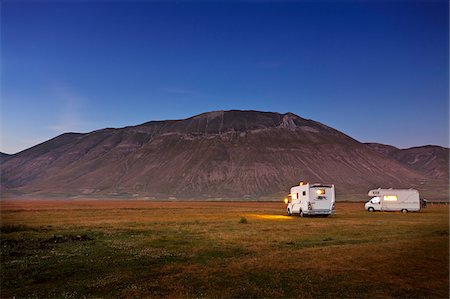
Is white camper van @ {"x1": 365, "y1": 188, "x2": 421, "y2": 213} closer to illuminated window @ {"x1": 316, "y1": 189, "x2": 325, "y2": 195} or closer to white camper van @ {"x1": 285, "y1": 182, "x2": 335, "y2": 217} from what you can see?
white camper van @ {"x1": 285, "y1": 182, "x2": 335, "y2": 217}

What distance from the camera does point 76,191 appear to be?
18612cm

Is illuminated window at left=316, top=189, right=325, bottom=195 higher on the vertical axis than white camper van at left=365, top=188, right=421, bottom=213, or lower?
higher

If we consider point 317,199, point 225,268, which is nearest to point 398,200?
point 317,199

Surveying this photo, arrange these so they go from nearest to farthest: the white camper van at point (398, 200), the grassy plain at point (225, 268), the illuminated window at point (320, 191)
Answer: the grassy plain at point (225, 268), the illuminated window at point (320, 191), the white camper van at point (398, 200)

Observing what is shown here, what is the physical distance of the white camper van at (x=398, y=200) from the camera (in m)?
58.1

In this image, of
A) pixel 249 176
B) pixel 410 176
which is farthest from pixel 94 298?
pixel 410 176

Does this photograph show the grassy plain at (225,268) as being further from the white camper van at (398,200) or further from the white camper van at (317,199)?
the white camper van at (398,200)

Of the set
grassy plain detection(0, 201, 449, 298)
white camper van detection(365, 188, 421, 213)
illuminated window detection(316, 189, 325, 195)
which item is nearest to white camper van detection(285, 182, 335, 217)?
illuminated window detection(316, 189, 325, 195)

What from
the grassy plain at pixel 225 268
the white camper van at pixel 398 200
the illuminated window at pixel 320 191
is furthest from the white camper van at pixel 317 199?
the grassy plain at pixel 225 268

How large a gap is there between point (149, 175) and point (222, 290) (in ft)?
604

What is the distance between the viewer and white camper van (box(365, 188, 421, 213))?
5812cm

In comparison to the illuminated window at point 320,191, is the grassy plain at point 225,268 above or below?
below

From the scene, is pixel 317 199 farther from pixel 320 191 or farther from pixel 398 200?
pixel 398 200

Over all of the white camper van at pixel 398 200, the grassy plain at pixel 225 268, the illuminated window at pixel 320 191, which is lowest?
the grassy plain at pixel 225 268
